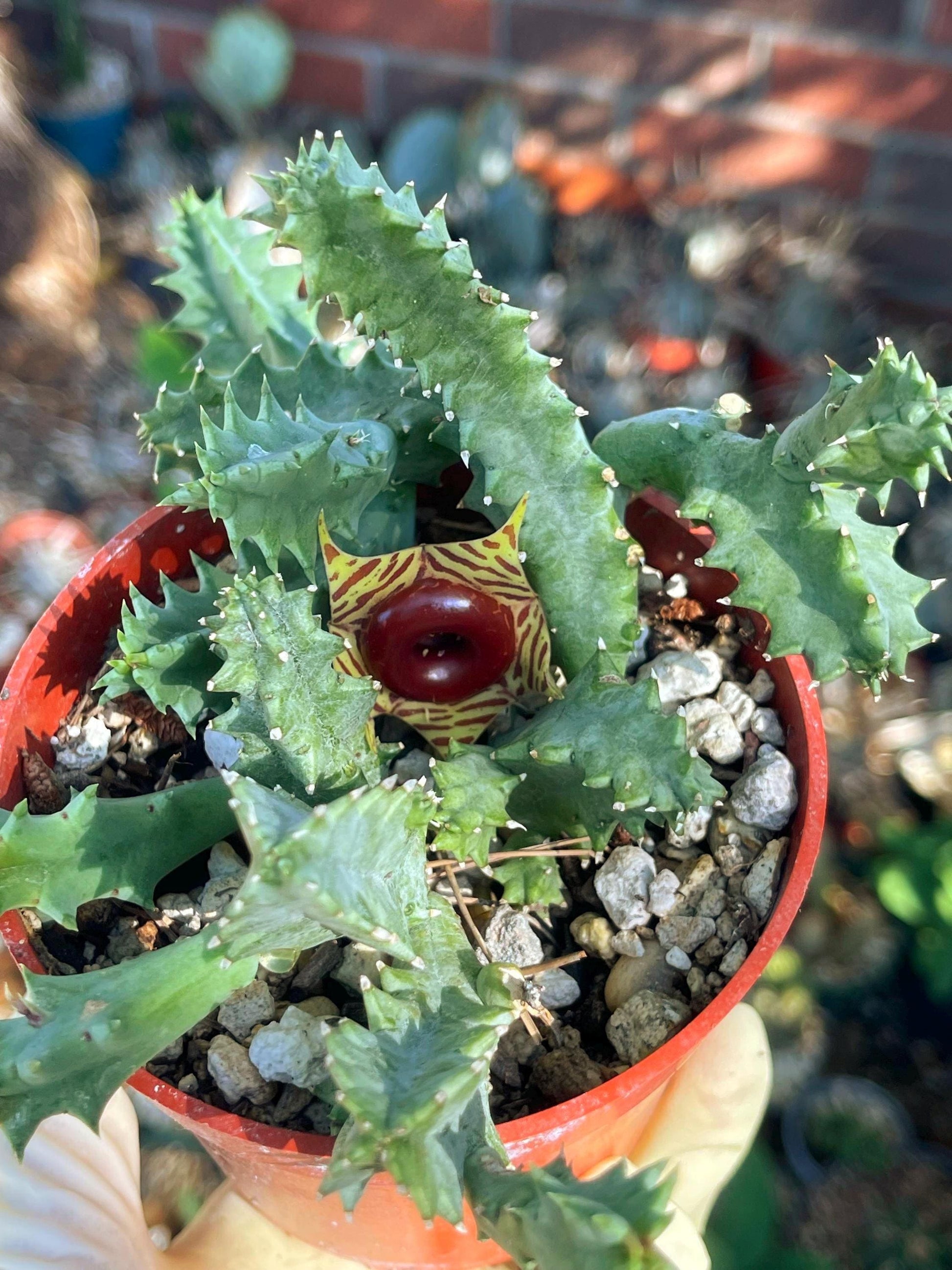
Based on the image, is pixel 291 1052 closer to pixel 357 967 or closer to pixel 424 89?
pixel 357 967

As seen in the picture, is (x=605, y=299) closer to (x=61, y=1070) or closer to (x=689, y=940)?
(x=689, y=940)

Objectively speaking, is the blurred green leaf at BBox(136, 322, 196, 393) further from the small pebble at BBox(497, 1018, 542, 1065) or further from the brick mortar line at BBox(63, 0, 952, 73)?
the small pebble at BBox(497, 1018, 542, 1065)

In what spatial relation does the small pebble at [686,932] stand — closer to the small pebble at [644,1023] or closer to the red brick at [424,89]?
the small pebble at [644,1023]

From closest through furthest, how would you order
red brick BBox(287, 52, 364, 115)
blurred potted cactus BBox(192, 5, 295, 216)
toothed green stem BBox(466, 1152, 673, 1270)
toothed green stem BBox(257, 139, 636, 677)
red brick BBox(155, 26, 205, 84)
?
toothed green stem BBox(466, 1152, 673, 1270)
toothed green stem BBox(257, 139, 636, 677)
blurred potted cactus BBox(192, 5, 295, 216)
red brick BBox(287, 52, 364, 115)
red brick BBox(155, 26, 205, 84)

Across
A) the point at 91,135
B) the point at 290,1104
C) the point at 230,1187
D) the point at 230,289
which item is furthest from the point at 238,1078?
the point at 91,135

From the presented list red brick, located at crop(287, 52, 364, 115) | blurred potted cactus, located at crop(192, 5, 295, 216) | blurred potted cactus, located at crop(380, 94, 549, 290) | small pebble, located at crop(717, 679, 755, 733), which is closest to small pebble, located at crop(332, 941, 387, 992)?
small pebble, located at crop(717, 679, 755, 733)

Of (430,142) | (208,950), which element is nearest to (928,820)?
(208,950)

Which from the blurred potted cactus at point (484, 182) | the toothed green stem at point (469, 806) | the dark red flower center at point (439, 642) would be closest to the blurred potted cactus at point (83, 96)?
the blurred potted cactus at point (484, 182)
